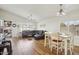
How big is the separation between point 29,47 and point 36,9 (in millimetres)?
732

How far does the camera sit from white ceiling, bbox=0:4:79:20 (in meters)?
2.26

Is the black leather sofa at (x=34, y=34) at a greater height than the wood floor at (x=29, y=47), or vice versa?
the black leather sofa at (x=34, y=34)

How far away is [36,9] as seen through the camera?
2.31m

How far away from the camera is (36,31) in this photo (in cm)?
230

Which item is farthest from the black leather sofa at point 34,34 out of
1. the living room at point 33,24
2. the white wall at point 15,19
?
the white wall at point 15,19

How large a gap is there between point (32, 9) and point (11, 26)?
51 cm

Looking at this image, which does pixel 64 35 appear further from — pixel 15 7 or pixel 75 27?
pixel 15 7

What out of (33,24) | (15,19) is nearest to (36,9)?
(33,24)

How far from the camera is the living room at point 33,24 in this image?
89.2 inches

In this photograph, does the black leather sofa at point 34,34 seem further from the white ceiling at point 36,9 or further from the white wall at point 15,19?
the white ceiling at point 36,9

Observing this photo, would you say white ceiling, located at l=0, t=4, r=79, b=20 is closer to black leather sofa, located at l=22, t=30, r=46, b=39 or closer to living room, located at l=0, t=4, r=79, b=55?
living room, located at l=0, t=4, r=79, b=55

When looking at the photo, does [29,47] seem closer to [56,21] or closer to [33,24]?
[33,24]

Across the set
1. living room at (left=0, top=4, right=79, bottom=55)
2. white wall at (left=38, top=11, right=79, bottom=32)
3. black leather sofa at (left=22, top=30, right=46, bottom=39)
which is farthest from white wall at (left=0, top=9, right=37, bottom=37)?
white wall at (left=38, top=11, right=79, bottom=32)

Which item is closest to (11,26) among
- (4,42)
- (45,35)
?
(4,42)
